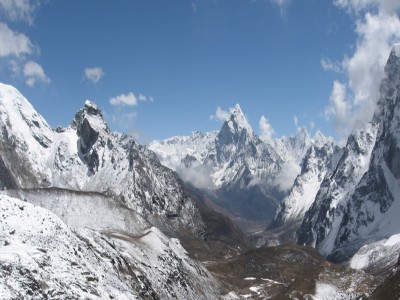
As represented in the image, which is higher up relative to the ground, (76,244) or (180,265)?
(180,265)

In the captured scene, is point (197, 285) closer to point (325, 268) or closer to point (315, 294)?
point (315, 294)

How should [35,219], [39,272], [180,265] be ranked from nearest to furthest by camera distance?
1. [39,272]
2. [35,219]
3. [180,265]

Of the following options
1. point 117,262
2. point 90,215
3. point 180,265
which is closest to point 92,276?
point 117,262

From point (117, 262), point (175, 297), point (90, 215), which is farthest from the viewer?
point (90, 215)

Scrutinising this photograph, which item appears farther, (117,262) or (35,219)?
(117,262)

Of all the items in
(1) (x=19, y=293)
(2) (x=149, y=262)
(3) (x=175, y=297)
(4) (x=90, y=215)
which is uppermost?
(4) (x=90, y=215)

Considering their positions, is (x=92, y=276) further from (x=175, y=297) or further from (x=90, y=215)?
(x=90, y=215)
